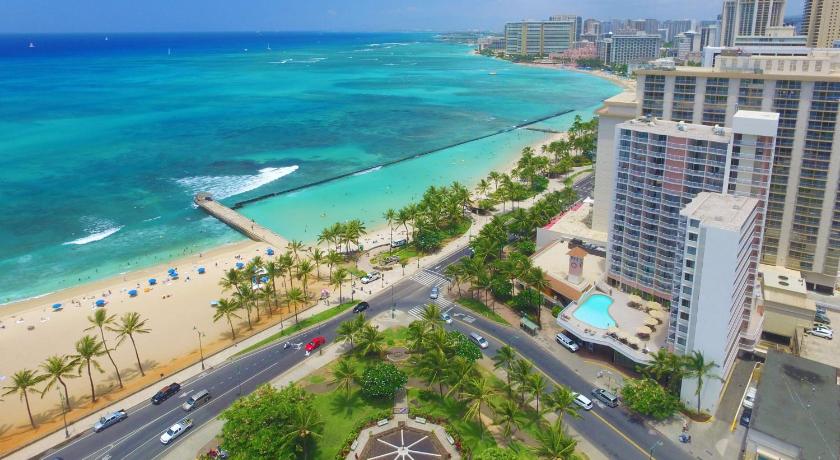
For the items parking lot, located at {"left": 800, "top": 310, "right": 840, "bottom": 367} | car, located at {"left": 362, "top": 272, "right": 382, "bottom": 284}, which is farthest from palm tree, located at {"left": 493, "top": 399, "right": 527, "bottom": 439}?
car, located at {"left": 362, "top": 272, "right": 382, "bottom": 284}

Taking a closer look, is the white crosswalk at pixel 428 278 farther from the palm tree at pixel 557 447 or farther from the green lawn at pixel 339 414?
the palm tree at pixel 557 447

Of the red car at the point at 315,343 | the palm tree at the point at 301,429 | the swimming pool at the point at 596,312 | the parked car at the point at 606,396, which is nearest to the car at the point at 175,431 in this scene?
the palm tree at the point at 301,429

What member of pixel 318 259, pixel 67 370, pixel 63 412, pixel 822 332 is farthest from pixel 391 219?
pixel 822 332

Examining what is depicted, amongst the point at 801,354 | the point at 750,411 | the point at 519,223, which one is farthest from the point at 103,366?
the point at 801,354

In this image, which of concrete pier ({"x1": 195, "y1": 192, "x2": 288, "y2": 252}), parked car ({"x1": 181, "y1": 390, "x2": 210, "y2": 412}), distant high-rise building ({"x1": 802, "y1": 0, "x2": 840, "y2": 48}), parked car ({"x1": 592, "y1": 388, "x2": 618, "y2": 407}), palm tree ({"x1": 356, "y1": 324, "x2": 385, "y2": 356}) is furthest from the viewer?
distant high-rise building ({"x1": 802, "y1": 0, "x2": 840, "y2": 48})

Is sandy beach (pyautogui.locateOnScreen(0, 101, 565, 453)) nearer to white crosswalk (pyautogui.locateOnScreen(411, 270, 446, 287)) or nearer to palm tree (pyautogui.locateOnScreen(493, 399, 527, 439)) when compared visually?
white crosswalk (pyautogui.locateOnScreen(411, 270, 446, 287))

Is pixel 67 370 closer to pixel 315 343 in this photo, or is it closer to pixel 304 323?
pixel 315 343

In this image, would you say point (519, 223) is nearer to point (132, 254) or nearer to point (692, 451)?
point (692, 451)
